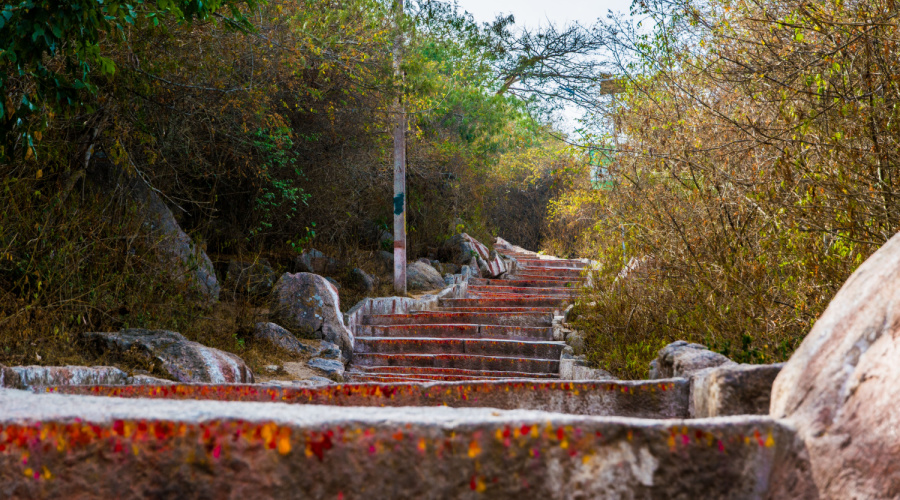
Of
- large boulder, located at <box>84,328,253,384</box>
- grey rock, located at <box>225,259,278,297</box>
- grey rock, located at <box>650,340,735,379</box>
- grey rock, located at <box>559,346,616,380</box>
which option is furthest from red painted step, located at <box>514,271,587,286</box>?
grey rock, located at <box>650,340,735,379</box>

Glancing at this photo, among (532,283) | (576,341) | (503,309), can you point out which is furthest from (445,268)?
(576,341)

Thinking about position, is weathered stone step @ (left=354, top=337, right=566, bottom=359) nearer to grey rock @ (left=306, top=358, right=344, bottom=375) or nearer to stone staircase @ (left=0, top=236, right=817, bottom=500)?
grey rock @ (left=306, top=358, right=344, bottom=375)

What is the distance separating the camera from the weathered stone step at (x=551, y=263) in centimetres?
1588

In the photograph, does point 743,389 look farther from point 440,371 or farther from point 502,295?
point 502,295

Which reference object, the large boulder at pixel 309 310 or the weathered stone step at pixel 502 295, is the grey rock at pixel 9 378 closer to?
the large boulder at pixel 309 310

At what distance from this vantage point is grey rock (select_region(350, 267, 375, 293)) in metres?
11.2

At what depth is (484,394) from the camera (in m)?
2.31

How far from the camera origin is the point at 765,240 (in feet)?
14.7

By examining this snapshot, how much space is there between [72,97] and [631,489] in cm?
393

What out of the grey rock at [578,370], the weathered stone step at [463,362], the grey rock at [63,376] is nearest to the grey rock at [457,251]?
the weathered stone step at [463,362]

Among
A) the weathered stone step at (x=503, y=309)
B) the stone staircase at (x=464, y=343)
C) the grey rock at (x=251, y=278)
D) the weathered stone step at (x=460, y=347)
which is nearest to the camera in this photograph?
the stone staircase at (x=464, y=343)

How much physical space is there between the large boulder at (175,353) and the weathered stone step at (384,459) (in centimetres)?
400

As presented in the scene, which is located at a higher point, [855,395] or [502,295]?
[855,395]

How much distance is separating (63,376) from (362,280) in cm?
802
